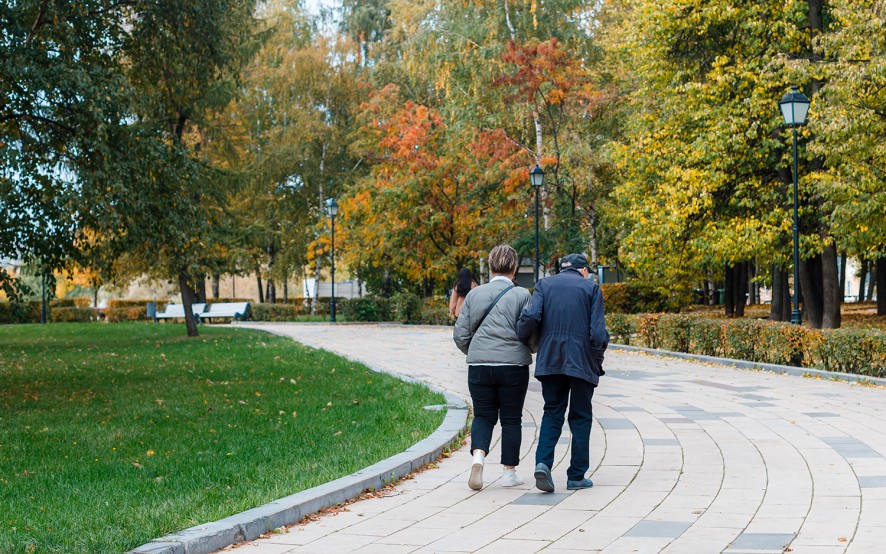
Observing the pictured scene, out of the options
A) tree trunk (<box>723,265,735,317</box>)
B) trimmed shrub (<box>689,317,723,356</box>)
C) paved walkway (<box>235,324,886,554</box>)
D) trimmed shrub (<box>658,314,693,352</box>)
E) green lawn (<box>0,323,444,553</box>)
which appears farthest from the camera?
tree trunk (<box>723,265,735,317</box>)

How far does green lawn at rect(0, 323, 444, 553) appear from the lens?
6.36 meters

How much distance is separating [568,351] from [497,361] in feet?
1.80

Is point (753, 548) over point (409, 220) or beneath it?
beneath

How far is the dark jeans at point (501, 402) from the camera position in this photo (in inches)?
297

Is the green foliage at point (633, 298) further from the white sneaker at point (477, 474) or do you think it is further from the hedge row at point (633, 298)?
the white sneaker at point (477, 474)

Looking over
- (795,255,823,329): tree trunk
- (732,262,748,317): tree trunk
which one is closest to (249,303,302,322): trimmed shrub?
(732,262,748,317): tree trunk

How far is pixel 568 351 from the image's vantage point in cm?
746

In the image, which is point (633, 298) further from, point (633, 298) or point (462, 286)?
point (462, 286)

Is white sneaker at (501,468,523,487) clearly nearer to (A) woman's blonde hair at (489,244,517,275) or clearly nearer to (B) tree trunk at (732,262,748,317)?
(A) woman's blonde hair at (489,244,517,275)

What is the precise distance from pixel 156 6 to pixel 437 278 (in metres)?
26.5

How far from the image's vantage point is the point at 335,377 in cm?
1616

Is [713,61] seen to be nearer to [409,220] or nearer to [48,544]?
[409,220]

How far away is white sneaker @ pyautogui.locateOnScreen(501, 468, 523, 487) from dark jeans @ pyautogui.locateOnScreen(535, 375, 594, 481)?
29cm

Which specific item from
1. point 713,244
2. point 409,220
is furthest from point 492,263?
point 409,220
